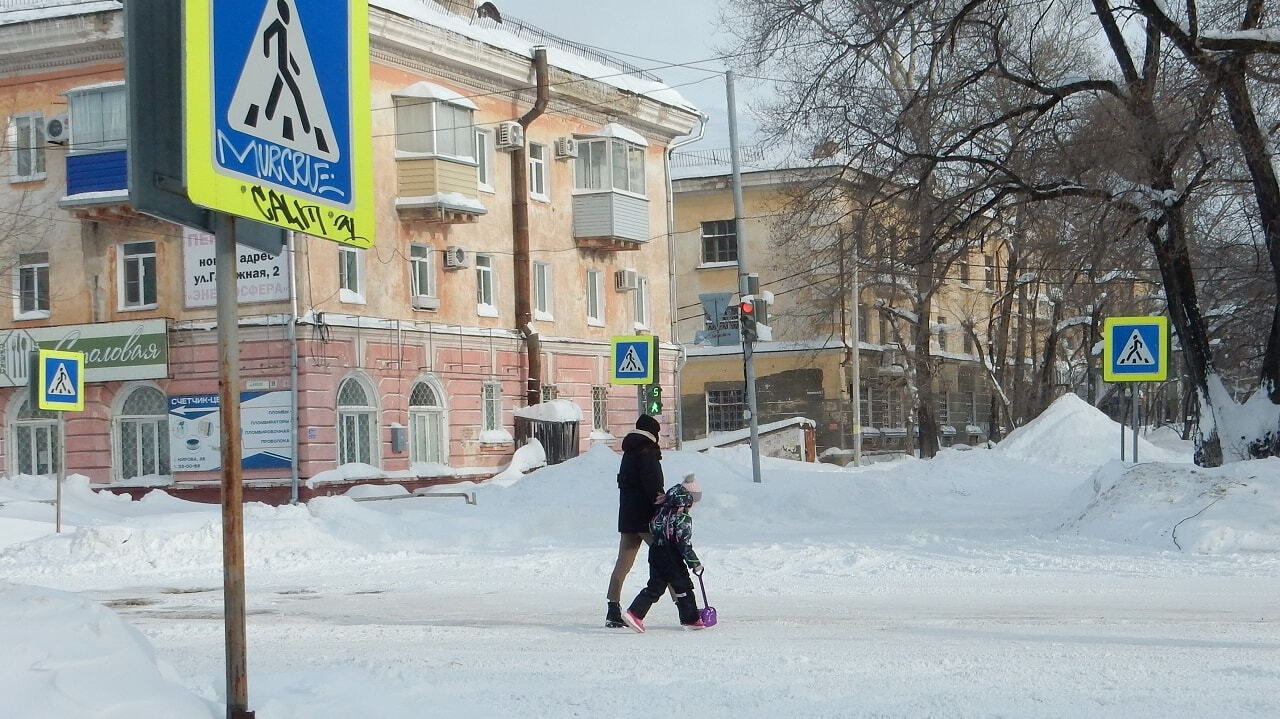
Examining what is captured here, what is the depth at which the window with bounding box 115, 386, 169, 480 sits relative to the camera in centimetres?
3122

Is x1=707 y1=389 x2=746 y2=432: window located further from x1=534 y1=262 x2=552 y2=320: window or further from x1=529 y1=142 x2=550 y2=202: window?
x1=529 y1=142 x2=550 y2=202: window

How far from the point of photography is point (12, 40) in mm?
31172

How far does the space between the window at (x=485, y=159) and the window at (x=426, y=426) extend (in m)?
5.66

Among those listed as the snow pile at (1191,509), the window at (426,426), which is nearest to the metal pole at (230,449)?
the snow pile at (1191,509)

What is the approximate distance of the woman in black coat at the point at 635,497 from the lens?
11008 mm

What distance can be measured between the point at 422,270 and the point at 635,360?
9236 millimetres

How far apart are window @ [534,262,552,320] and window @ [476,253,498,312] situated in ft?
5.71

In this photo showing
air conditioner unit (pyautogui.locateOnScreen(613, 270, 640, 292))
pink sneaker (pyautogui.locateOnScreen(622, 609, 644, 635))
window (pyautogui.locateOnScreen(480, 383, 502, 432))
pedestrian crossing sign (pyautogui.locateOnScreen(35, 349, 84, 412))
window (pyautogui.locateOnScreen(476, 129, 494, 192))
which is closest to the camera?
pink sneaker (pyautogui.locateOnScreen(622, 609, 644, 635))

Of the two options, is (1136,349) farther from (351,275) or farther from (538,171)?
(538,171)

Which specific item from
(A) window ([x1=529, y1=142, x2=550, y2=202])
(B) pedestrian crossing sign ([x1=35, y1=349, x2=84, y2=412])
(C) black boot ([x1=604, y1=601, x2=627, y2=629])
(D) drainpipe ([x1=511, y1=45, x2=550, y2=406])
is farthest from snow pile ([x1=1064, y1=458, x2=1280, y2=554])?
(A) window ([x1=529, y1=142, x2=550, y2=202])

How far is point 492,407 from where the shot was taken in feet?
117

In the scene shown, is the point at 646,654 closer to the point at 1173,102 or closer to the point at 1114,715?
the point at 1114,715

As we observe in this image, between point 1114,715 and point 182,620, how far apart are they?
812 cm

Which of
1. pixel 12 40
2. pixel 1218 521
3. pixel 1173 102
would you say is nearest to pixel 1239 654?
pixel 1218 521
